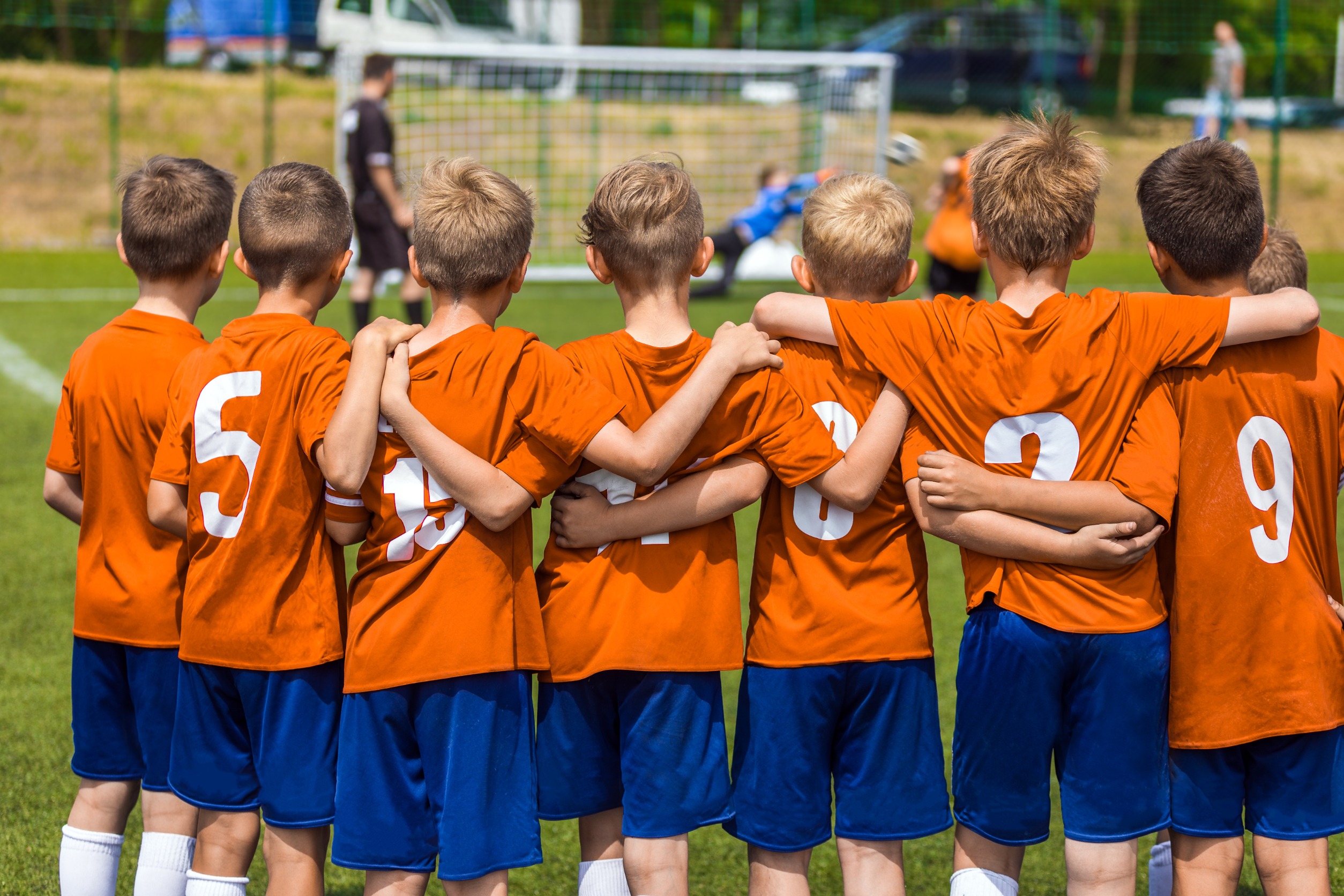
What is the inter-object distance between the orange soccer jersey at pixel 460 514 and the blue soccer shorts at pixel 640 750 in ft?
0.44

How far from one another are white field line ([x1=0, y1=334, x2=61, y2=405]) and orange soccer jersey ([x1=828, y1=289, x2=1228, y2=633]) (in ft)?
21.2

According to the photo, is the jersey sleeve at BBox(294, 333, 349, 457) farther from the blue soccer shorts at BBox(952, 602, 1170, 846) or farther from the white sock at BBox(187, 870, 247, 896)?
the blue soccer shorts at BBox(952, 602, 1170, 846)

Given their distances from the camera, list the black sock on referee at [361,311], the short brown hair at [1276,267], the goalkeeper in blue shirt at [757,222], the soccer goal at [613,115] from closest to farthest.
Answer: the short brown hair at [1276,267] → the black sock on referee at [361,311] → the goalkeeper in blue shirt at [757,222] → the soccer goal at [613,115]

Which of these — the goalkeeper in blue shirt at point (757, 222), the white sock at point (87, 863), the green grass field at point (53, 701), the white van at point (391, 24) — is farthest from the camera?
the white van at point (391, 24)

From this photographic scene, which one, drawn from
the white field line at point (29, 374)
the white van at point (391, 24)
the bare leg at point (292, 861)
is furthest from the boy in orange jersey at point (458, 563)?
the white van at point (391, 24)

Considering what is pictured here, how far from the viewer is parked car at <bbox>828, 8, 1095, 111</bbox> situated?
70.4ft

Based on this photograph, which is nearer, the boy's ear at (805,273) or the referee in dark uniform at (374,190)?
the boy's ear at (805,273)

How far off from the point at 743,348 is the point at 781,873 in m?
0.92

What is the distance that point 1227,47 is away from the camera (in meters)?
16.3

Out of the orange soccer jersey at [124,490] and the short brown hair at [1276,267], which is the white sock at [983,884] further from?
the orange soccer jersey at [124,490]

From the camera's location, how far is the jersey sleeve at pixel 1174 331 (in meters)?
2.21

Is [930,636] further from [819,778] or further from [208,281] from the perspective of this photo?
[208,281]

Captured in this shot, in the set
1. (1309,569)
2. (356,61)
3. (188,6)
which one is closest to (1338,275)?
(356,61)

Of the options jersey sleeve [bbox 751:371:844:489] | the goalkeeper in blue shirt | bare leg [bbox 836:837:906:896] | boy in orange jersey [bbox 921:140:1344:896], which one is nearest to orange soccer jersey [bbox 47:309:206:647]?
jersey sleeve [bbox 751:371:844:489]
